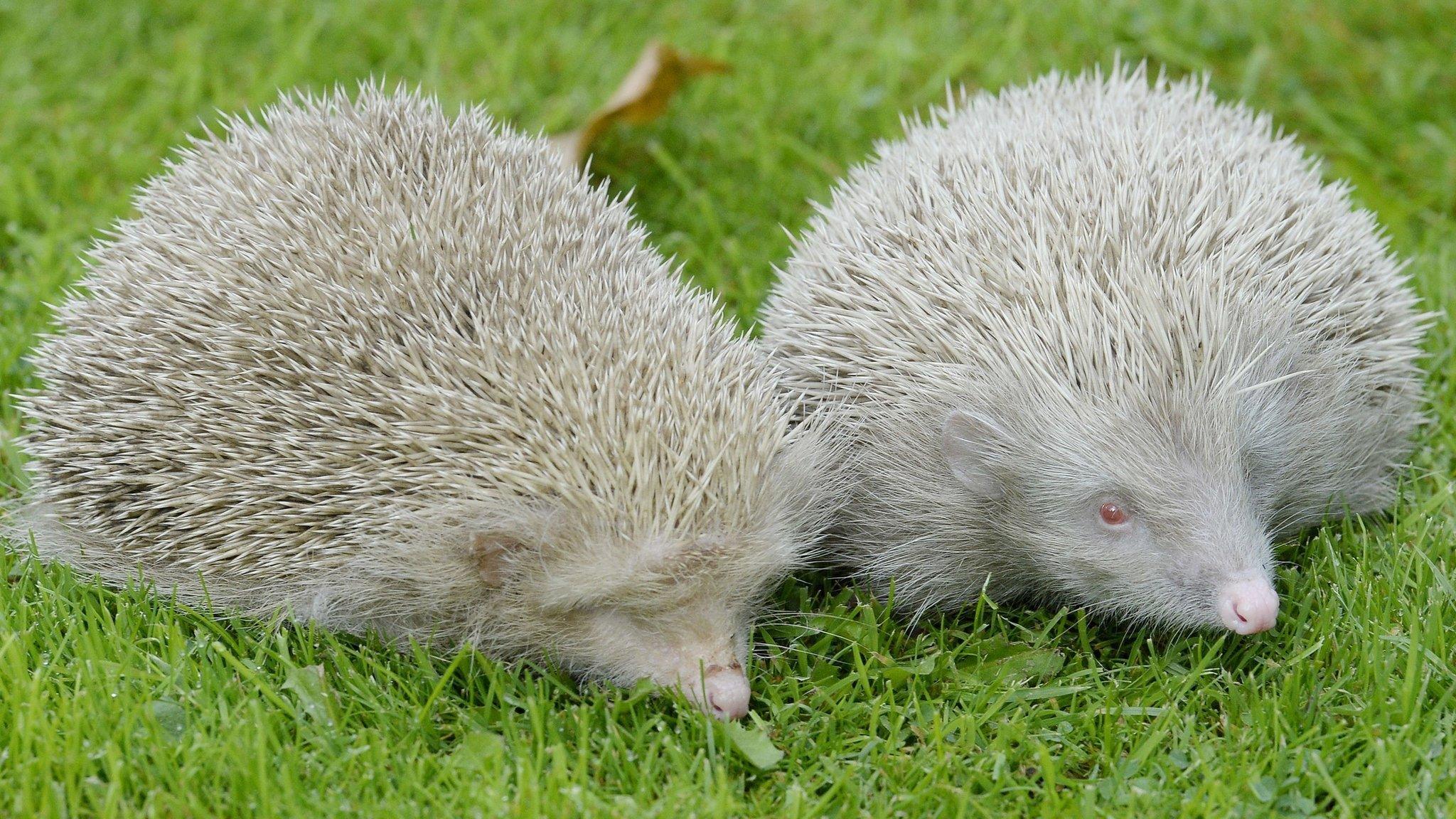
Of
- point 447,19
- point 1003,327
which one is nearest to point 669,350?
point 1003,327

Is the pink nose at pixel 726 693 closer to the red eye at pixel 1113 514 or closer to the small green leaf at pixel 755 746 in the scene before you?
the small green leaf at pixel 755 746

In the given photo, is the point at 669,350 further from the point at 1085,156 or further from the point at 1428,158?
the point at 1428,158

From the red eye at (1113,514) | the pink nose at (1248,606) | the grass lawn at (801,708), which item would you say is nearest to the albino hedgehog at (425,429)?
the grass lawn at (801,708)

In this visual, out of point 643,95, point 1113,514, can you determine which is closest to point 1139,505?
point 1113,514

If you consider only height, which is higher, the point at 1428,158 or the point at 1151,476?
the point at 1428,158

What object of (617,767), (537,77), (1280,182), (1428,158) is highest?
(537,77)
